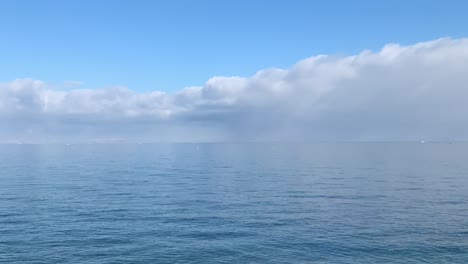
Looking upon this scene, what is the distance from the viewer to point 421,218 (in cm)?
7938

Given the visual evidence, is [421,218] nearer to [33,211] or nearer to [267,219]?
[267,219]

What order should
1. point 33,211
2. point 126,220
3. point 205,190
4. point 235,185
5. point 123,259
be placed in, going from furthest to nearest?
point 235,185
point 205,190
point 33,211
point 126,220
point 123,259

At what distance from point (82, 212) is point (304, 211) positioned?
4840 cm

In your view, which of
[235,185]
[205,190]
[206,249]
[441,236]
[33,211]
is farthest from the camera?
[235,185]

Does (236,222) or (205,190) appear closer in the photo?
(236,222)

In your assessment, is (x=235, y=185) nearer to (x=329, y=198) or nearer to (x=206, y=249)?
(x=329, y=198)

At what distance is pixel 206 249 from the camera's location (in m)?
60.1

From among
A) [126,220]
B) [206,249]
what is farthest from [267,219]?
[126,220]

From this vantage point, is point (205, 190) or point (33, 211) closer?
point (33, 211)

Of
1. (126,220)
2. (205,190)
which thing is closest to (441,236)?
(126,220)

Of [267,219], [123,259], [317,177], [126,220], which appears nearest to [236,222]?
[267,219]

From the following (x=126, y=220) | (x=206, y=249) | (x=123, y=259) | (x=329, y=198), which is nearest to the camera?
(x=123, y=259)

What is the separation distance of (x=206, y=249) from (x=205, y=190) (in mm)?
55794

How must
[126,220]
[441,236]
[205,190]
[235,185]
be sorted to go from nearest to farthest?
[441,236] → [126,220] → [205,190] → [235,185]
